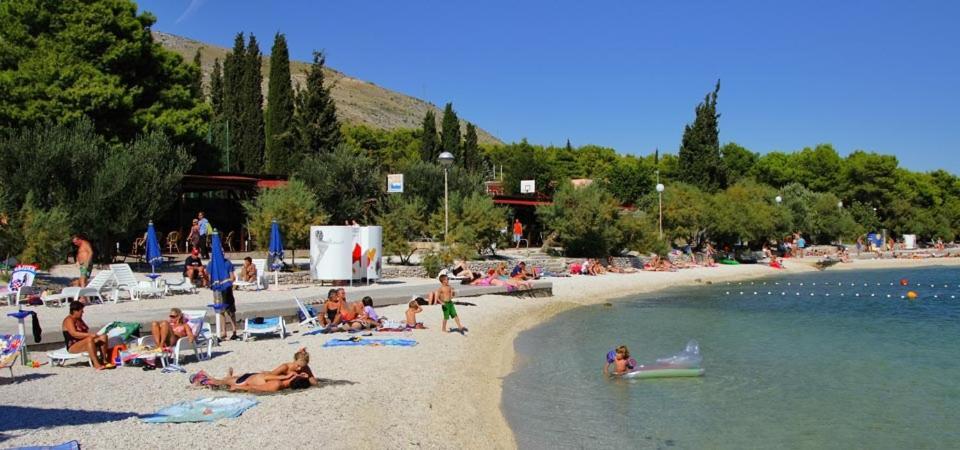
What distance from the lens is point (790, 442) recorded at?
9414mm

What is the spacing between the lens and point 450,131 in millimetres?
56875

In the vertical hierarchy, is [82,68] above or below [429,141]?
below

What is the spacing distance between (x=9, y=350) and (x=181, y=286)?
8393 mm

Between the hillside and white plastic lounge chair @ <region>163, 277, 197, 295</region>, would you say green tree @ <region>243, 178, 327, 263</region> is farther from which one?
the hillside

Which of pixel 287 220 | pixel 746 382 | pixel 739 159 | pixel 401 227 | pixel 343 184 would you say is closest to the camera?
pixel 746 382

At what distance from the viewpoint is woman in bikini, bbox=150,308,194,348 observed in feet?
36.3

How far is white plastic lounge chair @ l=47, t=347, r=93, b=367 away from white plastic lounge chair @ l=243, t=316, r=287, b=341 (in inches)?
120

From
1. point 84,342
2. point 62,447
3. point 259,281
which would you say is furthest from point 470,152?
point 62,447

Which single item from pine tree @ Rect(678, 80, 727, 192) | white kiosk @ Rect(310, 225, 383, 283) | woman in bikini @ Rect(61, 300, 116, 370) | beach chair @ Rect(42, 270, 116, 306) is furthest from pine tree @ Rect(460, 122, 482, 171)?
woman in bikini @ Rect(61, 300, 116, 370)

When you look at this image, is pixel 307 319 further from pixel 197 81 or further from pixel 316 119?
pixel 316 119

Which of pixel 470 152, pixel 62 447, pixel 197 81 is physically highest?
pixel 197 81

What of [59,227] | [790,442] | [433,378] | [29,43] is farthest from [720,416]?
[29,43]

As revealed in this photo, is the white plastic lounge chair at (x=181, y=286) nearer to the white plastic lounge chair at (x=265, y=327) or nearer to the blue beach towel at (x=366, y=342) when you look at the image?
the white plastic lounge chair at (x=265, y=327)

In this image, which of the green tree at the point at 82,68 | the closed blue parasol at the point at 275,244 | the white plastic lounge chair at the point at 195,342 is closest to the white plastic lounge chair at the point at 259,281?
the closed blue parasol at the point at 275,244
